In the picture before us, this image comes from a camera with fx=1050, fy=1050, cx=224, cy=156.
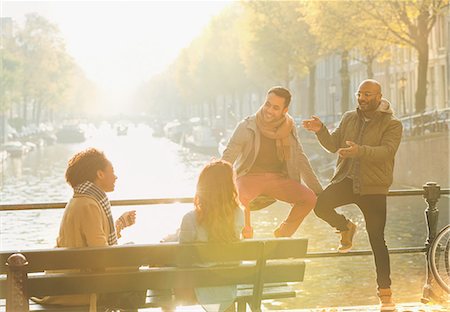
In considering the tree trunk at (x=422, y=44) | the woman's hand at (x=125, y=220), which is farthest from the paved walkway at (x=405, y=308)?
the tree trunk at (x=422, y=44)

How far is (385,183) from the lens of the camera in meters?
7.97

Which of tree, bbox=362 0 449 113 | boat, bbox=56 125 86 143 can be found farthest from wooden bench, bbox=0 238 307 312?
boat, bbox=56 125 86 143

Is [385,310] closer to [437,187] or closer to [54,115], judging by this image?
[437,187]

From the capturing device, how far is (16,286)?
19.6 feet

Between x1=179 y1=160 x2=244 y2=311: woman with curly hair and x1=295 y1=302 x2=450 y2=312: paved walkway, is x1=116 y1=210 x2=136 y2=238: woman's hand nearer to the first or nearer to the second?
x1=179 y1=160 x2=244 y2=311: woman with curly hair

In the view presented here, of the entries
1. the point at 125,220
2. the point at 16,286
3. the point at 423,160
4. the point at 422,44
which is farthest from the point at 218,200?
the point at 423,160

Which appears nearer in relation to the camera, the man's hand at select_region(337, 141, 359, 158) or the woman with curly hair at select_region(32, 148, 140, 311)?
the woman with curly hair at select_region(32, 148, 140, 311)

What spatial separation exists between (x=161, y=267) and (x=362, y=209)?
218 centimetres

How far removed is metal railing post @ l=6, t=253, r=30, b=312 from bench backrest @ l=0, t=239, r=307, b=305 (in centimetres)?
3

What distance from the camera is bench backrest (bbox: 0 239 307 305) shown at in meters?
5.96

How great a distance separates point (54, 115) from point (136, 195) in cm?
8406

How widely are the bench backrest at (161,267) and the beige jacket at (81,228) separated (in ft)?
0.56

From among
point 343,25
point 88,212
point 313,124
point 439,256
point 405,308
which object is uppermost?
point 343,25

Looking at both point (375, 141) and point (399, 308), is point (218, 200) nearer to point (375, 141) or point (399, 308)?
point (375, 141)
